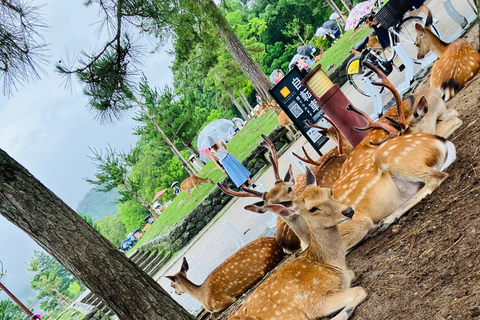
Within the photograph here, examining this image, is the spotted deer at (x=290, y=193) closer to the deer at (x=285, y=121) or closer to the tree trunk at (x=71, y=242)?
the tree trunk at (x=71, y=242)

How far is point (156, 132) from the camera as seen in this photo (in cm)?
2416

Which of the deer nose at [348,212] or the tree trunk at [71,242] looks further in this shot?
the tree trunk at [71,242]

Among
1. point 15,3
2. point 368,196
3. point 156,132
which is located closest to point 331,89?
point 368,196

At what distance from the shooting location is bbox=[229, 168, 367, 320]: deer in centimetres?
257

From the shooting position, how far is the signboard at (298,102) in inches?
267

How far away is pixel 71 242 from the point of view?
3250mm

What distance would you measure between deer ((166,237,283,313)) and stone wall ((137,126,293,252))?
24.9 feet

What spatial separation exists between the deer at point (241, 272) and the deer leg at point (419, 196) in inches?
70.9

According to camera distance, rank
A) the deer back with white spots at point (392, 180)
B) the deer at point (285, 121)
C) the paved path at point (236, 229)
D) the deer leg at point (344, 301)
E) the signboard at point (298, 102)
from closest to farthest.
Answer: the deer leg at point (344, 301) < the deer back with white spots at point (392, 180) < the signboard at point (298, 102) < the paved path at point (236, 229) < the deer at point (285, 121)

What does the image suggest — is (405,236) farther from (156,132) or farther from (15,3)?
(156,132)

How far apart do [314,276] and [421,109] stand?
71.8 inches

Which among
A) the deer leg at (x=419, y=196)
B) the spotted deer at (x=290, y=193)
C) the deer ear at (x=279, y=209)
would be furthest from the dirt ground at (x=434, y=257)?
the deer ear at (x=279, y=209)

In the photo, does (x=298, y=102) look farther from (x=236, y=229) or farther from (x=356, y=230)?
(x=356, y=230)

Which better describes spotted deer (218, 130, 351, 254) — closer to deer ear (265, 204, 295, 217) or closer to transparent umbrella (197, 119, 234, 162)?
deer ear (265, 204, 295, 217)
